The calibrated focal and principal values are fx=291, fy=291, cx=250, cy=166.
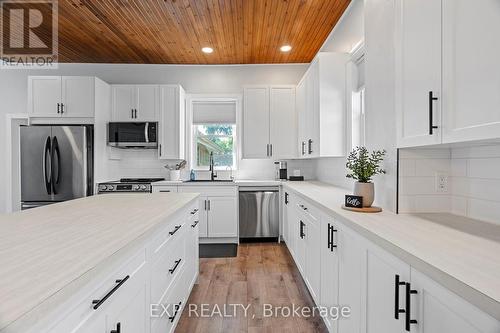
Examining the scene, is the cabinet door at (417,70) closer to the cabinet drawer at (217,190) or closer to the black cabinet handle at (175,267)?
the black cabinet handle at (175,267)

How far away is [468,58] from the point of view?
3.61ft

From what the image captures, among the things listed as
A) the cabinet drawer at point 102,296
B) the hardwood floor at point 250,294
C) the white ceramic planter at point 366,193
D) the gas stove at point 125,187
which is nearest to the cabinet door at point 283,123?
the hardwood floor at point 250,294

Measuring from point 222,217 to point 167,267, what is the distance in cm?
253

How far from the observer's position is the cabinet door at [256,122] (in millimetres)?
4559

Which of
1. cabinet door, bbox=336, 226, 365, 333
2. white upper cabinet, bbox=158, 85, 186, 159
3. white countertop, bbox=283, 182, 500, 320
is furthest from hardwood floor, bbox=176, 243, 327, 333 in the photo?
white upper cabinet, bbox=158, 85, 186, 159

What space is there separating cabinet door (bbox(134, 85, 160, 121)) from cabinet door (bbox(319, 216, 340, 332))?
3383mm

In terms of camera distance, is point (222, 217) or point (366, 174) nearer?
point (366, 174)

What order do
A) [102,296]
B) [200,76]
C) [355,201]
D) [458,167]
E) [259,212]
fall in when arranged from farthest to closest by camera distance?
[200,76], [259,212], [355,201], [458,167], [102,296]

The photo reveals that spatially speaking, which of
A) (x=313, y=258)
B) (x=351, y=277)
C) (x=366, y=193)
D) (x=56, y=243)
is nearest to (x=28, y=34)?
(x=56, y=243)

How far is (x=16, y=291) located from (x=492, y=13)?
1.62 m

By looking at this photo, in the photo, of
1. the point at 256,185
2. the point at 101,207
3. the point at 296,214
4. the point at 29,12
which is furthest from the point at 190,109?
the point at 101,207

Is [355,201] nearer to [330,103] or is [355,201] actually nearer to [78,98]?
[330,103]

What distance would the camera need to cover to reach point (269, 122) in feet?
15.0

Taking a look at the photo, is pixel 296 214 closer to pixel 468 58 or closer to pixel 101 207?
pixel 101 207
